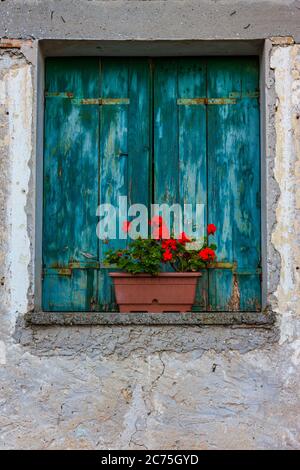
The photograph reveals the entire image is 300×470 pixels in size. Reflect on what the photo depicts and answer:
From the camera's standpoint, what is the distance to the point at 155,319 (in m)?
4.08

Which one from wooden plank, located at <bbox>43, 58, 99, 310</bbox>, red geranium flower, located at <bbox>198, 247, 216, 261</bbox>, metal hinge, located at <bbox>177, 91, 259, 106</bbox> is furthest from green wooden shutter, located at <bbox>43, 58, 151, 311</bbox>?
red geranium flower, located at <bbox>198, 247, 216, 261</bbox>

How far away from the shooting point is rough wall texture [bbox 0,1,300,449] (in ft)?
13.2

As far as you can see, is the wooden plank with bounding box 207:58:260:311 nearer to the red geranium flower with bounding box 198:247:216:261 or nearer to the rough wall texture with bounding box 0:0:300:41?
the red geranium flower with bounding box 198:247:216:261

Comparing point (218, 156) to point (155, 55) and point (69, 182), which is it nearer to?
point (155, 55)

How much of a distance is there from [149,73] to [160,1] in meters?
0.45

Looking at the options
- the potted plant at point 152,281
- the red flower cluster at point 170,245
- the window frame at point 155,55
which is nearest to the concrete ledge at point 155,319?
the window frame at point 155,55

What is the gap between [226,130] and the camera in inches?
175

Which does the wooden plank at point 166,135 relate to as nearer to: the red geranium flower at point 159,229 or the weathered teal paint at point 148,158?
the weathered teal paint at point 148,158

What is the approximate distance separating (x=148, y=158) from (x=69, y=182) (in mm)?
500

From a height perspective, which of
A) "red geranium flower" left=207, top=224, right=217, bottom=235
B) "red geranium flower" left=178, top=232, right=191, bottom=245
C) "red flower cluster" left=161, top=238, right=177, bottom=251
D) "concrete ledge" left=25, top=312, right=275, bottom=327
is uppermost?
"red geranium flower" left=207, top=224, right=217, bottom=235

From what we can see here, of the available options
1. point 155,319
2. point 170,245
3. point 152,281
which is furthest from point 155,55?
point 155,319

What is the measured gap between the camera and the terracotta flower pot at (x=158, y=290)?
416 cm

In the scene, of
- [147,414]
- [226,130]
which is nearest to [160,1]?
[226,130]

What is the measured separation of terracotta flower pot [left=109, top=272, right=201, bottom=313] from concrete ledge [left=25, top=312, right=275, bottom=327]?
0.10m
